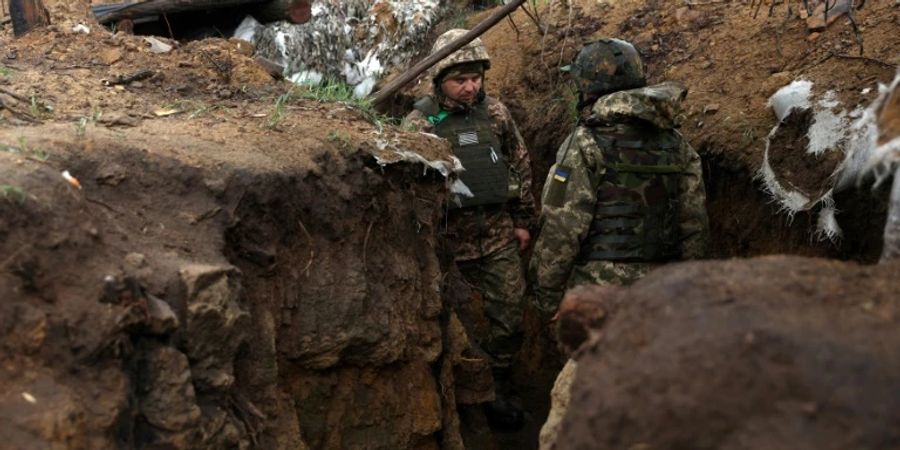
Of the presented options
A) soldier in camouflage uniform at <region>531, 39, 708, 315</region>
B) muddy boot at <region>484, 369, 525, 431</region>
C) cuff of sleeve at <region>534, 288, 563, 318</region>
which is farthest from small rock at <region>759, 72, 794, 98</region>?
muddy boot at <region>484, 369, 525, 431</region>

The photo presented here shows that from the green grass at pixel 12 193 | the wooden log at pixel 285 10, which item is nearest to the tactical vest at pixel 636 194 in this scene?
the green grass at pixel 12 193

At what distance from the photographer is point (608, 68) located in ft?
18.3

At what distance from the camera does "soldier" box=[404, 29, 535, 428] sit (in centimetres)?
670

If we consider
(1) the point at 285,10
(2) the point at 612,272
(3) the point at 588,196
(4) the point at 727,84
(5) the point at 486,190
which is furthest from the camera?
(1) the point at 285,10

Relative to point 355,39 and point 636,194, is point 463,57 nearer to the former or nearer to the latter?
point 636,194

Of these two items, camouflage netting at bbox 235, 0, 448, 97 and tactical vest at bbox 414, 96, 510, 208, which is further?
camouflage netting at bbox 235, 0, 448, 97

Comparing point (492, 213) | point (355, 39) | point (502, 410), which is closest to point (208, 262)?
point (492, 213)

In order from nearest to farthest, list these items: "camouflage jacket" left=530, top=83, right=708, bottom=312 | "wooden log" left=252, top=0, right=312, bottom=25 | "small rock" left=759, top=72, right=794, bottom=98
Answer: "camouflage jacket" left=530, top=83, right=708, bottom=312, "small rock" left=759, top=72, right=794, bottom=98, "wooden log" left=252, top=0, right=312, bottom=25

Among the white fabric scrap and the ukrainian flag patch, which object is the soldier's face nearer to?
the ukrainian flag patch

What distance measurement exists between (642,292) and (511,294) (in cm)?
408

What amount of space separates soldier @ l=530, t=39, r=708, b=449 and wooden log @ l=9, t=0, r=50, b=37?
359 cm

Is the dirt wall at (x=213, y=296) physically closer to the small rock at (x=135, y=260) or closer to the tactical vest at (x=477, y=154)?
the small rock at (x=135, y=260)

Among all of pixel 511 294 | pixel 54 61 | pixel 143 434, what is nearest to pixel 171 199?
pixel 143 434

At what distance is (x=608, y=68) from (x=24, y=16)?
3.83m
